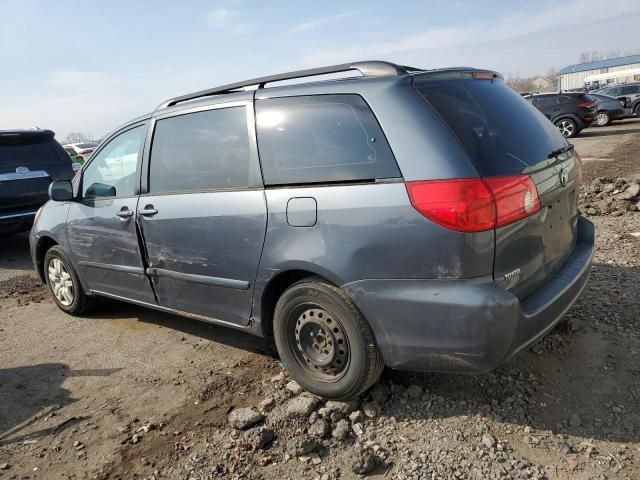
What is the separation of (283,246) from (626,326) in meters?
2.52

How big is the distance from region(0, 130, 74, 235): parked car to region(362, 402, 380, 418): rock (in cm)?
647

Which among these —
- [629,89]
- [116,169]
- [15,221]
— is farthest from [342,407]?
[629,89]

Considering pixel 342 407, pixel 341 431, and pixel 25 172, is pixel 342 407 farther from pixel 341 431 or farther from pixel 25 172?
pixel 25 172

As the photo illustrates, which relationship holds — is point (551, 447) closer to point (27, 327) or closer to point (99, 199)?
point (99, 199)

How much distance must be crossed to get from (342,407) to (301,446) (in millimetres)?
397

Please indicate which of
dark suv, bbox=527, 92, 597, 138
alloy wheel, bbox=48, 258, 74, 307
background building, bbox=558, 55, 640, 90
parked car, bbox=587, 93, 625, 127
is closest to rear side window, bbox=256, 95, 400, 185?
alloy wheel, bbox=48, 258, 74, 307

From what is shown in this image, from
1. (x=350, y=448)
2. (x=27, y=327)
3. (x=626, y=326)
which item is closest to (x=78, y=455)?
(x=350, y=448)

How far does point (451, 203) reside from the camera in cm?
242

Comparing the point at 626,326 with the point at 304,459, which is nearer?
the point at 304,459

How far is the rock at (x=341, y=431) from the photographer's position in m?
2.74

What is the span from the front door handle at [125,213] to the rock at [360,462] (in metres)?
2.43

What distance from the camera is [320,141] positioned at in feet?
9.48

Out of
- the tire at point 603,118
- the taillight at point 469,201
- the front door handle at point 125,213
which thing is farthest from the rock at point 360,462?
the tire at point 603,118

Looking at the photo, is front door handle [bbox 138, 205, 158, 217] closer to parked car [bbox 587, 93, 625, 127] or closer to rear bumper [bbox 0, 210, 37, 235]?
rear bumper [bbox 0, 210, 37, 235]
